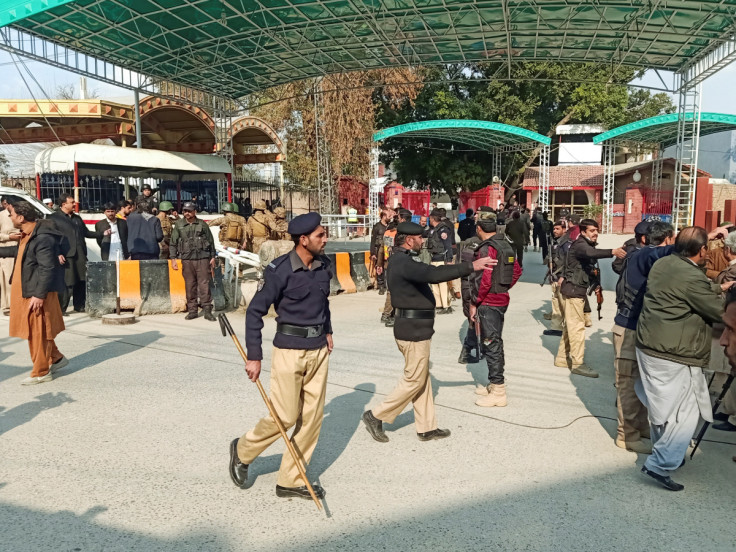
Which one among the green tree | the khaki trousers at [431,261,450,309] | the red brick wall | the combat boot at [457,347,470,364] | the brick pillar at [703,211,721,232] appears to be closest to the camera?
the combat boot at [457,347,470,364]

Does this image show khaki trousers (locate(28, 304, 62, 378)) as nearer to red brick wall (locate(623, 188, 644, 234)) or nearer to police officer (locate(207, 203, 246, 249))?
police officer (locate(207, 203, 246, 249))

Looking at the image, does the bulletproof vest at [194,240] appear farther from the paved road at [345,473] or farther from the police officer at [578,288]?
the police officer at [578,288]

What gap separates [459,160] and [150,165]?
2044 cm

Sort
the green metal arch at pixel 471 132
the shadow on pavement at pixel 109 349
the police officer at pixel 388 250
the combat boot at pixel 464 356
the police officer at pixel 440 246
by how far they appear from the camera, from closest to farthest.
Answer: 1. the shadow on pavement at pixel 109 349
2. the combat boot at pixel 464 356
3. the police officer at pixel 388 250
4. the police officer at pixel 440 246
5. the green metal arch at pixel 471 132

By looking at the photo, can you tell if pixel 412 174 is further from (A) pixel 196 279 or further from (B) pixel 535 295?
(A) pixel 196 279

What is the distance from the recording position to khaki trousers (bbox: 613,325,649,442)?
4.66 m

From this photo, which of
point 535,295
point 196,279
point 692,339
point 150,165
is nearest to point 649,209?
point 535,295

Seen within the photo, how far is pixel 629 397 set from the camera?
4695 millimetres

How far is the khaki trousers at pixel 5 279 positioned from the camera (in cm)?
992

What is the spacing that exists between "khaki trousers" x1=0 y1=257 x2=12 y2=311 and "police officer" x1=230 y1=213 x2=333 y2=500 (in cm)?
802

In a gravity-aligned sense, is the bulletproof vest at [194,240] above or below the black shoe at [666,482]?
above

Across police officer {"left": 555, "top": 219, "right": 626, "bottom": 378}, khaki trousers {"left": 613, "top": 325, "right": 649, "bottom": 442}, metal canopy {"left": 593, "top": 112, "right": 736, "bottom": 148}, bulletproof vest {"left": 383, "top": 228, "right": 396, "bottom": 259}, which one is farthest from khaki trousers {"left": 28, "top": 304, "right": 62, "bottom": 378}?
metal canopy {"left": 593, "top": 112, "right": 736, "bottom": 148}

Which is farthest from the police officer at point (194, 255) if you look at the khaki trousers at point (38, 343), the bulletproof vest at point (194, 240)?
the khaki trousers at point (38, 343)

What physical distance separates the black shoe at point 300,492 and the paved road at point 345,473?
0.05m
